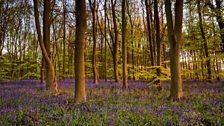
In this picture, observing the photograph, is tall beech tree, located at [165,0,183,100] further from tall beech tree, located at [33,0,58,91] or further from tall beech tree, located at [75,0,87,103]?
tall beech tree, located at [33,0,58,91]

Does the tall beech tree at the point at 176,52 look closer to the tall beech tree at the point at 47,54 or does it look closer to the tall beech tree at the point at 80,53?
the tall beech tree at the point at 80,53

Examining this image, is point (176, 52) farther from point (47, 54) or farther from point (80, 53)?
point (47, 54)

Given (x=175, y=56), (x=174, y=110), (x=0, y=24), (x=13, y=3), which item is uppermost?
(x=13, y=3)

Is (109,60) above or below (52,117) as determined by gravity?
above

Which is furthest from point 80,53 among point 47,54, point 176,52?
point 47,54

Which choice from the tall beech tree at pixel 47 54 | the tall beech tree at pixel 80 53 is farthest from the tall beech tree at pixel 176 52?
the tall beech tree at pixel 47 54

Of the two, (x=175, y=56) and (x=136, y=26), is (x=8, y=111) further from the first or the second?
(x=136, y=26)

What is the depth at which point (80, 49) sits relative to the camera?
7.85 metres

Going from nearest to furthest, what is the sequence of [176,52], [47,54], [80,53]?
[80,53] → [176,52] → [47,54]

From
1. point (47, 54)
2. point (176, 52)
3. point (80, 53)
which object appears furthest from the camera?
point (47, 54)

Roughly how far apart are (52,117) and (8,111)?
147 centimetres

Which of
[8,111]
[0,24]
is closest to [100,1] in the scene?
[0,24]

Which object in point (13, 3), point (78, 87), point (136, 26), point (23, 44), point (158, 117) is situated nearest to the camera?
point (158, 117)

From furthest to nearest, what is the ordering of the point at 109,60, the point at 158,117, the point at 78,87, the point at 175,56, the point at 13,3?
the point at 109,60, the point at 13,3, the point at 175,56, the point at 78,87, the point at 158,117
